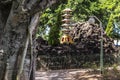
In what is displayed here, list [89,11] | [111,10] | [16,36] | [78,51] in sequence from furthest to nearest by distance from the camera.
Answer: [111,10]
[89,11]
[78,51]
[16,36]

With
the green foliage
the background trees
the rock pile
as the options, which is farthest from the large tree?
the green foliage

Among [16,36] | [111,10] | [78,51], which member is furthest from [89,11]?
[16,36]

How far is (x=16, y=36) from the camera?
25.3 ft

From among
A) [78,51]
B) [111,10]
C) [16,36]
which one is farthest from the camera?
[111,10]

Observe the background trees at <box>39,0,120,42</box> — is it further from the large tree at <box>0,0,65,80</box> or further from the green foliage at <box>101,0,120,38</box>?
the large tree at <box>0,0,65,80</box>

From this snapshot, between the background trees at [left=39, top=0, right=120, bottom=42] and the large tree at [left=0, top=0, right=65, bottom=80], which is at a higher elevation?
the background trees at [left=39, top=0, right=120, bottom=42]

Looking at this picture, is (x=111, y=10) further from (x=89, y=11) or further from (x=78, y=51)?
(x=78, y=51)

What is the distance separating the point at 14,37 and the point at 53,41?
68.3 feet

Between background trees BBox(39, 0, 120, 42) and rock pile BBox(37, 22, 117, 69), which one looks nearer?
rock pile BBox(37, 22, 117, 69)

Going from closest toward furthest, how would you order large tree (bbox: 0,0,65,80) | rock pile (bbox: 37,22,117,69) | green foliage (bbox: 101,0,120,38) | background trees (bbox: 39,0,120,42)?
large tree (bbox: 0,0,65,80)
rock pile (bbox: 37,22,117,69)
green foliage (bbox: 101,0,120,38)
background trees (bbox: 39,0,120,42)

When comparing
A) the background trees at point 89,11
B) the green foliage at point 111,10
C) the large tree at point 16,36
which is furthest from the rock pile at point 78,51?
the large tree at point 16,36

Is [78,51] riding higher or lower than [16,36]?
lower

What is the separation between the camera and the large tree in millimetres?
7633

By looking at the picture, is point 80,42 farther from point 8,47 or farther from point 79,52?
point 8,47
